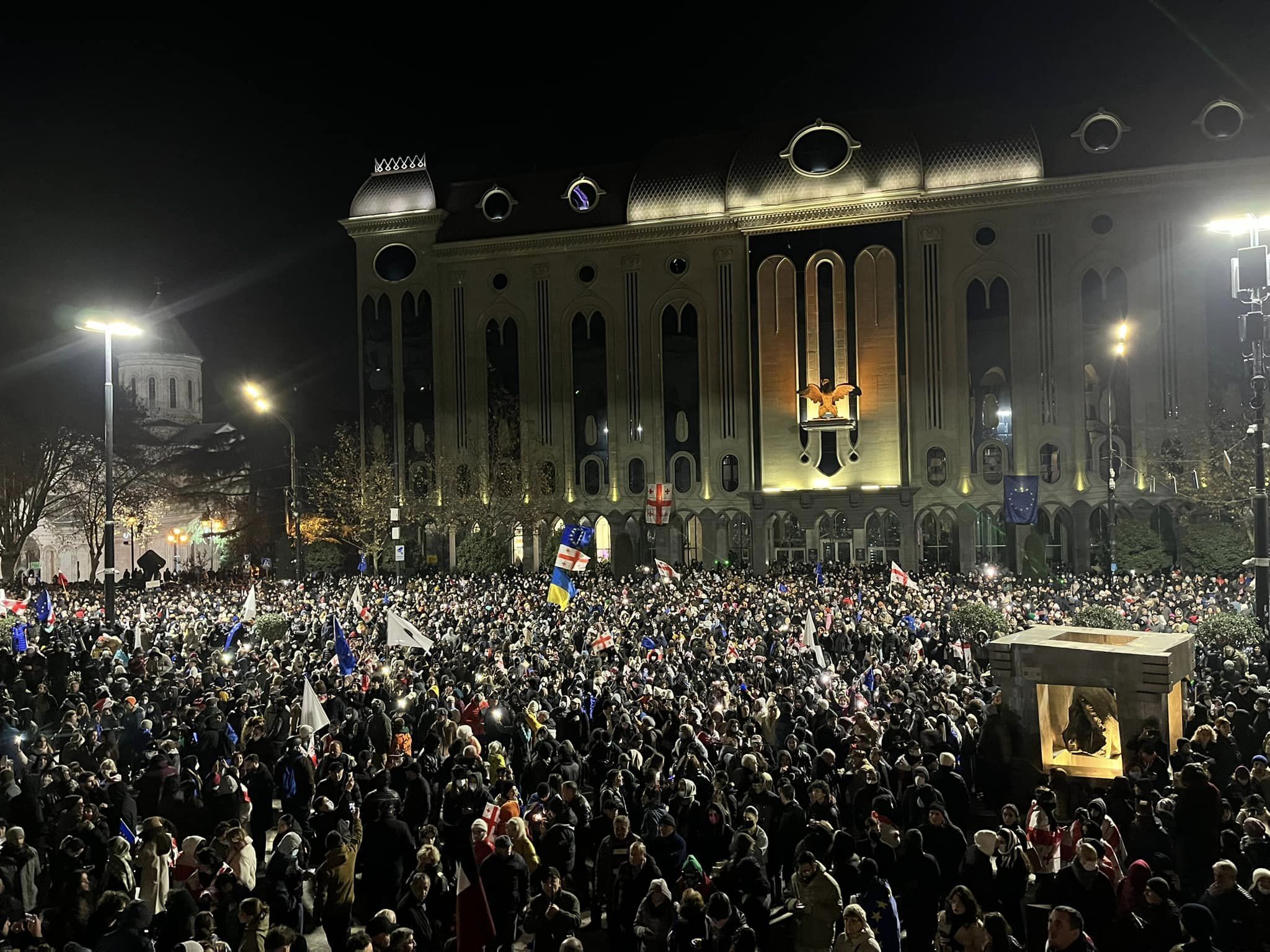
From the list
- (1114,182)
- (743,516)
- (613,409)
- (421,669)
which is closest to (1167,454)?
(1114,182)

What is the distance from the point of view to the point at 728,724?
42.6ft

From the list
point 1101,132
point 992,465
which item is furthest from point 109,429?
point 1101,132

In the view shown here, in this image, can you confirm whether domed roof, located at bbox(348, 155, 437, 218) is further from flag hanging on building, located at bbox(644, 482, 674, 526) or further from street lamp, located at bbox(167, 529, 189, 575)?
street lamp, located at bbox(167, 529, 189, 575)

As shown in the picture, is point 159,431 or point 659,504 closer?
point 659,504

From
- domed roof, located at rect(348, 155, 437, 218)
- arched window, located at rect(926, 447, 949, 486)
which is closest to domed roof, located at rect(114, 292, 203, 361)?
domed roof, located at rect(348, 155, 437, 218)

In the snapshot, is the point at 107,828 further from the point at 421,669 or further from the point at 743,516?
the point at 743,516

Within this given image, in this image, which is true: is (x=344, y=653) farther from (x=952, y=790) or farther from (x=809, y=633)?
(x=952, y=790)

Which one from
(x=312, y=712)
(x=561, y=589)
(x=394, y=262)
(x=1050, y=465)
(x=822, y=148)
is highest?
(x=822, y=148)

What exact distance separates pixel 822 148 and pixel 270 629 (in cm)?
3563

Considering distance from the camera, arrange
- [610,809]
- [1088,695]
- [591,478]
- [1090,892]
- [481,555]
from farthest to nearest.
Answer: [591,478]
[481,555]
[1088,695]
[610,809]
[1090,892]

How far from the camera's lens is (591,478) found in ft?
182

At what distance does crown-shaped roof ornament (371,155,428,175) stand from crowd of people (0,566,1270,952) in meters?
41.5

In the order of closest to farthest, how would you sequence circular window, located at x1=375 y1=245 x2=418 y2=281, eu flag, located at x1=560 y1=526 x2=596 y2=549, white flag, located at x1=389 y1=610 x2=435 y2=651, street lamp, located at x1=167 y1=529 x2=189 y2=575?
white flag, located at x1=389 y1=610 x2=435 y2=651 → eu flag, located at x1=560 y1=526 x2=596 y2=549 → circular window, located at x1=375 y1=245 x2=418 y2=281 → street lamp, located at x1=167 y1=529 x2=189 y2=575

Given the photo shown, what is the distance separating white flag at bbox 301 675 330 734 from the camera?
46.1ft
